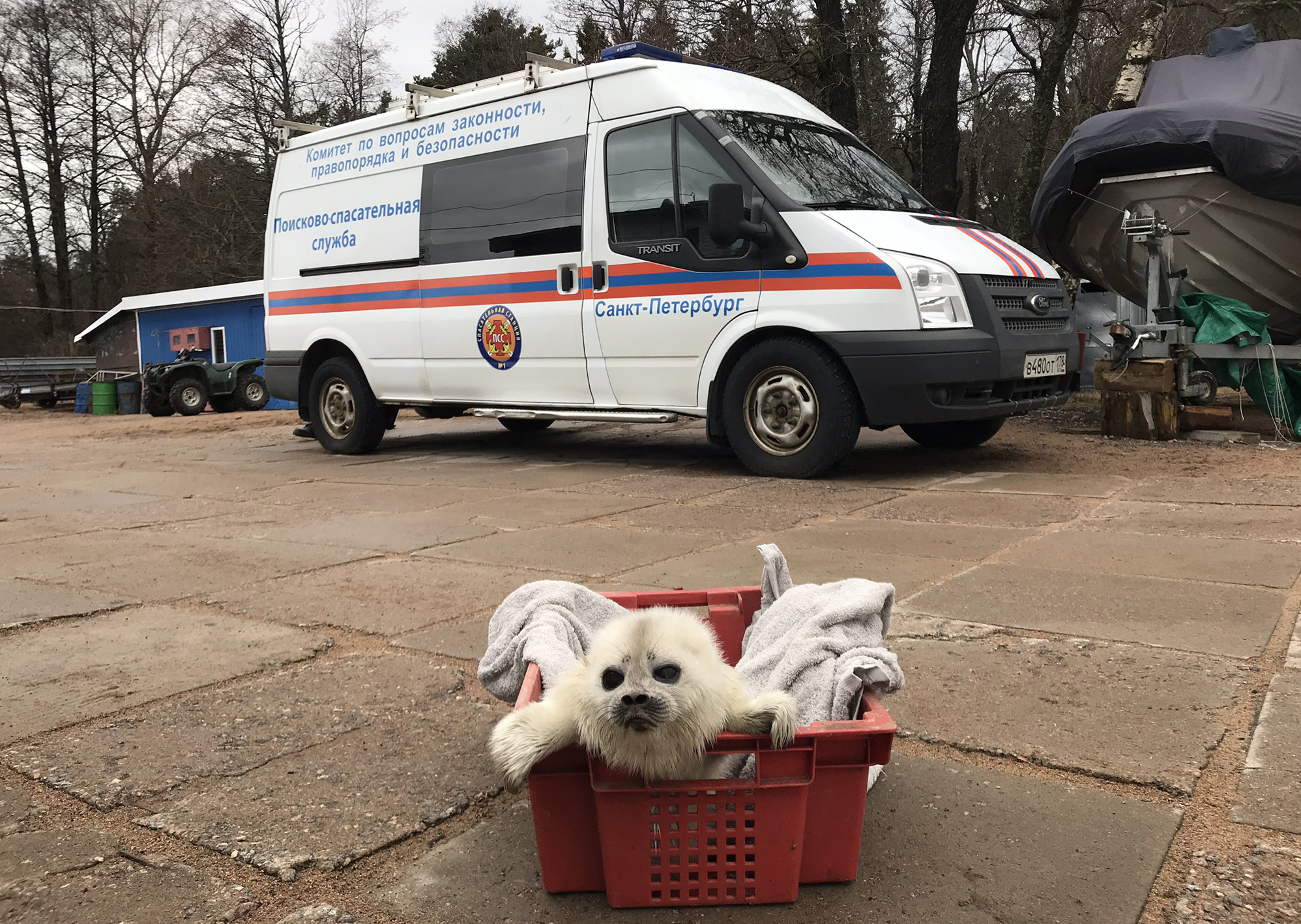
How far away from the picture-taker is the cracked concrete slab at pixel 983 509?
17.4 ft

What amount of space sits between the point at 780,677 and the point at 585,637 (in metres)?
0.47

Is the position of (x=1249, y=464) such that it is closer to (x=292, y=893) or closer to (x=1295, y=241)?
A: (x=1295, y=241)

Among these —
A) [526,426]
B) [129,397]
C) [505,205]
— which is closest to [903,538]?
[505,205]

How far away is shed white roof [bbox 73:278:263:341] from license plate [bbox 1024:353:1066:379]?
63.8ft

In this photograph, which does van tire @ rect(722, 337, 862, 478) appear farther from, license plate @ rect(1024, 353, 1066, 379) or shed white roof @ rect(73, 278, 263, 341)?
shed white roof @ rect(73, 278, 263, 341)

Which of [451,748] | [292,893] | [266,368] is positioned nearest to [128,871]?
[292,893]

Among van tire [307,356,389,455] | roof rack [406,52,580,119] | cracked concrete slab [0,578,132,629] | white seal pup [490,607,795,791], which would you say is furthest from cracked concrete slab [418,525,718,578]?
van tire [307,356,389,455]

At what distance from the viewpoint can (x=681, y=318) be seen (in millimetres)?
7004

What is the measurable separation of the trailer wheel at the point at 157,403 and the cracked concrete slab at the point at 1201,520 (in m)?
20.1

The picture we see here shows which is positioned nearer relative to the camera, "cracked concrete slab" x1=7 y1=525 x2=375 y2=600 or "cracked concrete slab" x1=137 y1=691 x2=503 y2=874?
"cracked concrete slab" x1=137 y1=691 x2=503 y2=874

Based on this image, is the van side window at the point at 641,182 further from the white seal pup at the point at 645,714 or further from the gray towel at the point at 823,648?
the white seal pup at the point at 645,714

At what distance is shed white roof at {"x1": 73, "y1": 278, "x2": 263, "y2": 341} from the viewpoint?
23625 mm

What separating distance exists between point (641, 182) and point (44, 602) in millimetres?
4462

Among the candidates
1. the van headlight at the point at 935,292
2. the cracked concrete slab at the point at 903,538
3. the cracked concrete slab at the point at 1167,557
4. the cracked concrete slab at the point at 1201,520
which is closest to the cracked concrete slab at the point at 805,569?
the cracked concrete slab at the point at 903,538
